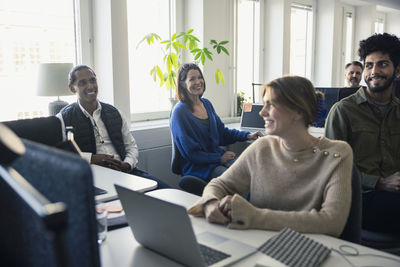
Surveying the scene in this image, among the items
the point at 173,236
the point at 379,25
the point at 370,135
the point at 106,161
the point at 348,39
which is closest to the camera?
the point at 173,236

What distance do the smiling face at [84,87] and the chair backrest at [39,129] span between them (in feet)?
4.16

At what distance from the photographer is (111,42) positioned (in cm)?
322

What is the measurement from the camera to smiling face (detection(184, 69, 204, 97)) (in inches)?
128

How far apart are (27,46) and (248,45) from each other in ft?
9.55

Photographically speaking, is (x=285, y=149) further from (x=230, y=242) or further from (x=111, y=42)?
→ (x=111, y=42)

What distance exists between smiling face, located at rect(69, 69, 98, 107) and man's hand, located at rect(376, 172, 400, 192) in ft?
6.55

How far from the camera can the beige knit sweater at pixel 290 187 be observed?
50.9 inches

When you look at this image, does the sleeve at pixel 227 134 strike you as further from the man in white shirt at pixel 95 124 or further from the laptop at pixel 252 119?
the man in white shirt at pixel 95 124

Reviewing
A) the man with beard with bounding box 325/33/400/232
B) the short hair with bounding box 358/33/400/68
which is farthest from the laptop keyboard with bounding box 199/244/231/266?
the short hair with bounding box 358/33/400/68

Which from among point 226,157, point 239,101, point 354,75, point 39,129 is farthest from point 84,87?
point 354,75

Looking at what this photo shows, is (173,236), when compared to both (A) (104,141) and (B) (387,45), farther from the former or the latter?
(A) (104,141)

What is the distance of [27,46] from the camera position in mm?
2953

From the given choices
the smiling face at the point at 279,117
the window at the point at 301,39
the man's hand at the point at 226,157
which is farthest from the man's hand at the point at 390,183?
the window at the point at 301,39

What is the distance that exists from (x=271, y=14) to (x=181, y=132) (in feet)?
9.47
